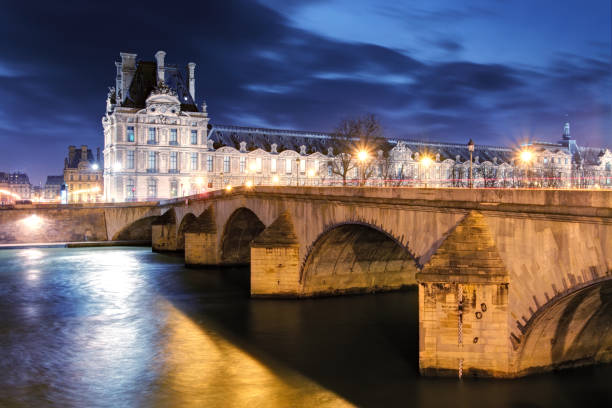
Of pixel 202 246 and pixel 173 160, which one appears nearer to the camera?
pixel 202 246

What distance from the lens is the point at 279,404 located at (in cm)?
1867

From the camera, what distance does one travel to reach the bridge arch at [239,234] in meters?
46.0

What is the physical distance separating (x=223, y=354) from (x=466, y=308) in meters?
10.9

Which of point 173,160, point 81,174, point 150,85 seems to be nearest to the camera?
point 173,160

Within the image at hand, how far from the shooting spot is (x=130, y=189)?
89750 millimetres

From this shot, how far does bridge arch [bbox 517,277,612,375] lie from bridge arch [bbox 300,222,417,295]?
12740 mm

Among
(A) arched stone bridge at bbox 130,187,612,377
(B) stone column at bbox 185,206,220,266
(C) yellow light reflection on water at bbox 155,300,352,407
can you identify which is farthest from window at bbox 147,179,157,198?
(A) arched stone bridge at bbox 130,187,612,377

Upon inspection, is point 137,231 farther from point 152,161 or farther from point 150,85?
point 150,85

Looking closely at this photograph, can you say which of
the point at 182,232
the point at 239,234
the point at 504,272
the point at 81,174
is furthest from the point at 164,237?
the point at 81,174

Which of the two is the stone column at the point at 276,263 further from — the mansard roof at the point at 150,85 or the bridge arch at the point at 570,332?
the mansard roof at the point at 150,85

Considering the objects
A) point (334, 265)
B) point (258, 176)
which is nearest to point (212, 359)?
point (334, 265)

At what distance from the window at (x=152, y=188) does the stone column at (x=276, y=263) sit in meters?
60.9

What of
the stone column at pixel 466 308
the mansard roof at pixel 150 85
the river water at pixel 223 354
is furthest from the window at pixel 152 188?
the stone column at pixel 466 308

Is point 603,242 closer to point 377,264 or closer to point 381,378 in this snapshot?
point 381,378
